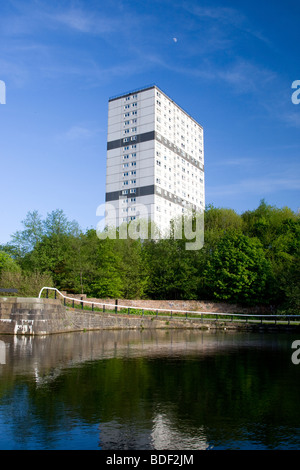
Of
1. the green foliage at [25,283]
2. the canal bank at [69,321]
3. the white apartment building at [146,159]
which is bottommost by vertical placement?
the canal bank at [69,321]

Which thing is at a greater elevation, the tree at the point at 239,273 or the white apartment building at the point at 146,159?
the white apartment building at the point at 146,159

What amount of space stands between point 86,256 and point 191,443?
3941 cm

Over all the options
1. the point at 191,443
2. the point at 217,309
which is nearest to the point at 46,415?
the point at 191,443

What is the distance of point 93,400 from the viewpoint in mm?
6582

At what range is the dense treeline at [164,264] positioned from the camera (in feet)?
134

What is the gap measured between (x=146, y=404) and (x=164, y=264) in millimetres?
40467

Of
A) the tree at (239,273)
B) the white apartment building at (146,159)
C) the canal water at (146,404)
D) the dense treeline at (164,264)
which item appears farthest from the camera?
the white apartment building at (146,159)

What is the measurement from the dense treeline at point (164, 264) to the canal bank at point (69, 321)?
23.6 ft

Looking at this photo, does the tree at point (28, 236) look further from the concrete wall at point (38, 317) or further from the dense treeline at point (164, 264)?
the concrete wall at point (38, 317)

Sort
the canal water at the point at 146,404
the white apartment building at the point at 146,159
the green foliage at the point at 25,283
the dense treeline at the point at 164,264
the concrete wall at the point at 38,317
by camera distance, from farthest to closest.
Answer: the white apartment building at the point at 146,159
the dense treeline at the point at 164,264
the green foliage at the point at 25,283
the concrete wall at the point at 38,317
the canal water at the point at 146,404

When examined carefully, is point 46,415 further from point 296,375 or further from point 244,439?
point 296,375

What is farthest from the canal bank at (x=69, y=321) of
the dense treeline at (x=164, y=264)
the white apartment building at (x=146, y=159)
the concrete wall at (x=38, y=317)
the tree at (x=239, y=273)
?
the white apartment building at (x=146, y=159)

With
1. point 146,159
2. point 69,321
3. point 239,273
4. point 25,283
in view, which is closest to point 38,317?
point 69,321

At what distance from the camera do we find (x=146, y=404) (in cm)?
642
